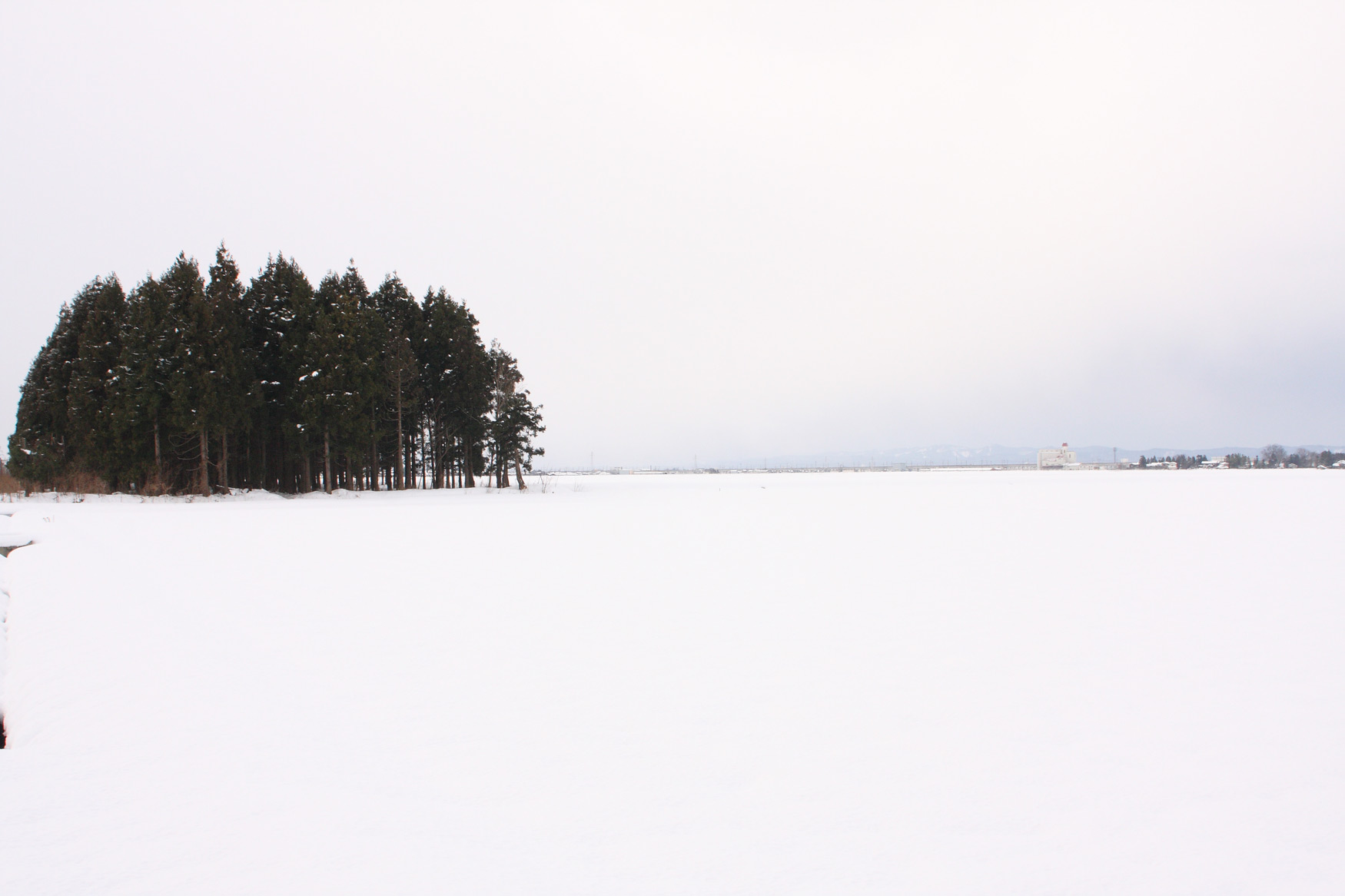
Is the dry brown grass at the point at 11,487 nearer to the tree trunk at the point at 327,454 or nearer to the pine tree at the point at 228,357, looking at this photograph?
the pine tree at the point at 228,357

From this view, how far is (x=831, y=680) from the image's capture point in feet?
18.3

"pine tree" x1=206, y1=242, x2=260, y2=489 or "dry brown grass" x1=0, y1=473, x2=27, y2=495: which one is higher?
"pine tree" x1=206, y1=242, x2=260, y2=489

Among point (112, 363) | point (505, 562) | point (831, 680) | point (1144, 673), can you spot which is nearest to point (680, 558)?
point (505, 562)

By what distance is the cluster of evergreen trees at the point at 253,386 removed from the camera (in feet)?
107

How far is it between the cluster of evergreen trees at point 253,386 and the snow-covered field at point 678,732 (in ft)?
88.2

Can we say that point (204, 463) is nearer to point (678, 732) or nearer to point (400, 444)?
point (400, 444)

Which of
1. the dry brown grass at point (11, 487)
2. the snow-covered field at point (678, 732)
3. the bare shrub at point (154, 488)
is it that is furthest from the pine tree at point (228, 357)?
the snow-covered field at point (678, 732)

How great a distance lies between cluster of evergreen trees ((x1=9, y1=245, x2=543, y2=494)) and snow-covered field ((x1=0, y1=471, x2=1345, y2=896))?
2687 cm

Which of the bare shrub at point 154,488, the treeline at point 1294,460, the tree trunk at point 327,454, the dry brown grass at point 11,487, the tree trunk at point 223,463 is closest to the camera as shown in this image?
the bare shrub at point 154,488

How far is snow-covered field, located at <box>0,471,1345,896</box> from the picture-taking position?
3.04 m

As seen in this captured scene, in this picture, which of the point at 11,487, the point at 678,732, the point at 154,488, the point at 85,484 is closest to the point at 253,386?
the point at 154,488

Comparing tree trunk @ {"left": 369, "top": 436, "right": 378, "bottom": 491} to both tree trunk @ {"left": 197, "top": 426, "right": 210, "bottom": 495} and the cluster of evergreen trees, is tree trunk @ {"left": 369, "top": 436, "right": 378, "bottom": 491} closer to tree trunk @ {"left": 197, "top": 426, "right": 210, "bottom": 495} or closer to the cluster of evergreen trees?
the cluster of evergreen trees

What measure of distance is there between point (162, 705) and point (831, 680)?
5206 millimetres

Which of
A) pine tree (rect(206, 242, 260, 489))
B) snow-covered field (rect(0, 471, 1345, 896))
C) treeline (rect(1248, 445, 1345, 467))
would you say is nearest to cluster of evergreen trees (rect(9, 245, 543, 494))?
pine tree (rect(206, 242, 260, 489))
